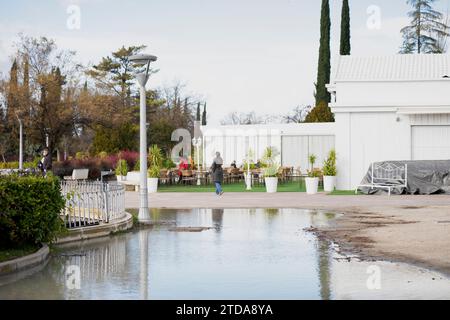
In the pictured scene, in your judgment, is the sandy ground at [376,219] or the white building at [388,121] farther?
the white building at [388,121]

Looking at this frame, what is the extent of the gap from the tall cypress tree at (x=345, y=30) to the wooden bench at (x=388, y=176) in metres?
26.9

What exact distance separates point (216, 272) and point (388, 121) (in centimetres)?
1969

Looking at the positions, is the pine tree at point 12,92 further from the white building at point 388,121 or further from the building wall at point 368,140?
the building wall at point 368,140

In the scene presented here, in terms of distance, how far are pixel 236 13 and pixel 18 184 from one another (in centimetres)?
2946

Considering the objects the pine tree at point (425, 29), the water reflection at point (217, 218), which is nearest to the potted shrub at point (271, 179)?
the water reflection at point (217, 218)

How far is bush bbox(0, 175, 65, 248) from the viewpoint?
10766 mm

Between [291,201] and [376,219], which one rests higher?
[291,201]

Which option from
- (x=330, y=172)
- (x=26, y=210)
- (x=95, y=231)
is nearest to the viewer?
(x=26, y=210)

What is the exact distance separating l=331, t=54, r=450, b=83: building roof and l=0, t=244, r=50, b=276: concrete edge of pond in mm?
20172

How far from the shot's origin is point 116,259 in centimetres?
1100

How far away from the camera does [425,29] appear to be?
5906cm

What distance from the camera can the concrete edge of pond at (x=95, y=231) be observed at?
13109mm

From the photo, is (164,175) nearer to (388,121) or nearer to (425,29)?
(388,121)

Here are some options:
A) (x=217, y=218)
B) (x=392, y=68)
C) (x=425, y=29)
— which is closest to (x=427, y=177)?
(x=392, y=68)
